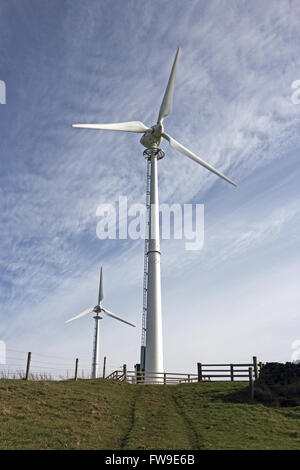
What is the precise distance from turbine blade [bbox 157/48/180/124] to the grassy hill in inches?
1440

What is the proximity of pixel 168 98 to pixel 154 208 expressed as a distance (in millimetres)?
16110

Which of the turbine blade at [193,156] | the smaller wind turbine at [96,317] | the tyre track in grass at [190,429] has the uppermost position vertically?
the turbine blade at [193,156]

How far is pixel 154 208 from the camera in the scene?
4684 centimetres

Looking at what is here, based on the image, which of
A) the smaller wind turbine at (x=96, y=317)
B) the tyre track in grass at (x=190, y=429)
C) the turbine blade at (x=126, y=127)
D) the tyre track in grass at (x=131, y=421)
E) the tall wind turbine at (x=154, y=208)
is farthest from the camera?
the smaller wind turbine at (x=96, y=317)

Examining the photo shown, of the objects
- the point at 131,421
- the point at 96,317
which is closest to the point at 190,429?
the point at 131,421

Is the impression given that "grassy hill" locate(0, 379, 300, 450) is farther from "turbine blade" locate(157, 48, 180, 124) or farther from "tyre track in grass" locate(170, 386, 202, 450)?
"turbine blade" locate(157, 48, 180, 124)

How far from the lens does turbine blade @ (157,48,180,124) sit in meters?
48.9

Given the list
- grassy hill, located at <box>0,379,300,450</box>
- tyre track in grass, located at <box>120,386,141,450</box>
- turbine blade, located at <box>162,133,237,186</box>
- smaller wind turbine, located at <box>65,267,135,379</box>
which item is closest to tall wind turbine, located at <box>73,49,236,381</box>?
turbine blade, located at <box>162,133,237,186</box>

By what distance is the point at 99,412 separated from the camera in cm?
2253

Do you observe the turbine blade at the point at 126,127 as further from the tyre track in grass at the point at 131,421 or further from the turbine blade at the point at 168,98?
the tyre track in grass at the point at 131,421

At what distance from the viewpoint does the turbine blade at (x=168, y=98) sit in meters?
48.9

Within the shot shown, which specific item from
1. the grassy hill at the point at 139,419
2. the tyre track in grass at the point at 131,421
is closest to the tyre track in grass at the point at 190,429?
the grassy hill at the point at 139,419

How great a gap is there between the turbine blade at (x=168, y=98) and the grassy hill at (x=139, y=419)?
1440 inches
